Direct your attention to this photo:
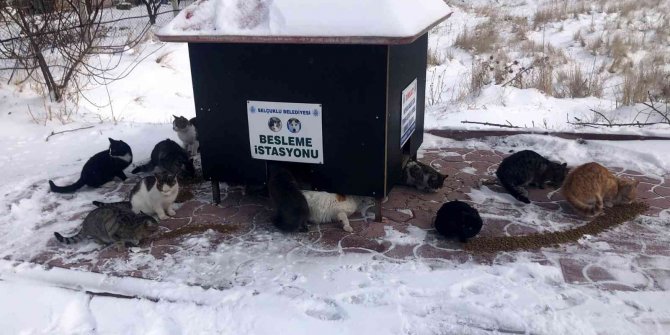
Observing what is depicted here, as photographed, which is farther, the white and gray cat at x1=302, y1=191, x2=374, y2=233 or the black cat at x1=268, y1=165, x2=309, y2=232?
the white and gray cat at x1=302, y1=191, x2=374, y2=233

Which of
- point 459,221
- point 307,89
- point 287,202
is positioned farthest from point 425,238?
point 307,89

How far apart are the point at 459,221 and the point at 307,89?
1.37 metres

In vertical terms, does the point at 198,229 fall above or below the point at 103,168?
below

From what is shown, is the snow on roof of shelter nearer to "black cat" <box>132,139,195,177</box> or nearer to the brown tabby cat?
"black cat" <box>132,139,195,177</box>

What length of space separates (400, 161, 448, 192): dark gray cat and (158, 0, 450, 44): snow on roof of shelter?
1.25 meters

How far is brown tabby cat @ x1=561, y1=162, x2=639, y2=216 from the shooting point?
3990 mm

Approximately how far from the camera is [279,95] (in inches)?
148

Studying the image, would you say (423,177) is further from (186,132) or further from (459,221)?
(186,132)

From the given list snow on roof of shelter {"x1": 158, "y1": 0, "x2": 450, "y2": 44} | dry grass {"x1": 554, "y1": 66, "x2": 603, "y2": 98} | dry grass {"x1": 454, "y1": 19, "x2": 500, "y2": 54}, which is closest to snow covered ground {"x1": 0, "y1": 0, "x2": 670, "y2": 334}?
snow on roof of shelter {"x1": 158, "y1": 0, "x2": 450, "y2": 44}

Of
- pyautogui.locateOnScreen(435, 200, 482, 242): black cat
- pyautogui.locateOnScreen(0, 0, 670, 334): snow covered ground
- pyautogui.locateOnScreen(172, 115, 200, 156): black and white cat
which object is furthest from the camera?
pyautogui.locateOnScreen(172, 115, 200, 156): black and white cat

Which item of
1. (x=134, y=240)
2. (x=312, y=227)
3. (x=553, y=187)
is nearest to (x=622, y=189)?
(x=553, y=187)

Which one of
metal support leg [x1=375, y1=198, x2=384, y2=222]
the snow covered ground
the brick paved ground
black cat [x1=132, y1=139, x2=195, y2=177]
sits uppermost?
black cat [x1=132, y1=139, x2=195, y2=177]

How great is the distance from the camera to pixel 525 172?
4.36 m

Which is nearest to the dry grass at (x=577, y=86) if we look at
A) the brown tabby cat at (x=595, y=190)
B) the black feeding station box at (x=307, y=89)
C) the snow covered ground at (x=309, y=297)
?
the snow covered ground at (x=309, y=297)
